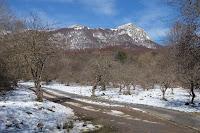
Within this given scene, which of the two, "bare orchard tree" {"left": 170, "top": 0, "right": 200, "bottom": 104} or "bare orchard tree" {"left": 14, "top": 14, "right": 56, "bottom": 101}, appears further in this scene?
"bare orchard tree" {"left": 14, "top": 14, "right": 56, "bottom": 101}

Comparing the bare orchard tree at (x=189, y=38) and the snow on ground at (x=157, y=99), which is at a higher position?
the bare orchard tree at (x=189, y=38)

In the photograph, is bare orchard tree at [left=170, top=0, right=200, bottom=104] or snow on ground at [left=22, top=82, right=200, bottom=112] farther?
snow on ground at [left=22, top=82, right=200, bottom=112]

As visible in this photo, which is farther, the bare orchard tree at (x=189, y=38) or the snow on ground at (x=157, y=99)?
the snow on ground at (x=157, y=99)

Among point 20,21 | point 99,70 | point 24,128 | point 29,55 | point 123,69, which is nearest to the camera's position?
point 24,128

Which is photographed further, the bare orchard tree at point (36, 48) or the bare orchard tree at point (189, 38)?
the bare orchard tree at point (36, 48)

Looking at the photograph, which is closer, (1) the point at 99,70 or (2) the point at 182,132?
(2) the point at 182,132

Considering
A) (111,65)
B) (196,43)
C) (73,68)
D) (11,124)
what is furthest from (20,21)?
(73,68)

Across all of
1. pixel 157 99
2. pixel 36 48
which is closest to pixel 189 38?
pixel 36 48

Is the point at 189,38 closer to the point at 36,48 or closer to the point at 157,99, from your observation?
the point at 36,48

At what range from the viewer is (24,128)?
65.3 feet

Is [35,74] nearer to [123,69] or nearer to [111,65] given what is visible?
[111,65]

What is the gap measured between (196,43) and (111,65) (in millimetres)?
49938

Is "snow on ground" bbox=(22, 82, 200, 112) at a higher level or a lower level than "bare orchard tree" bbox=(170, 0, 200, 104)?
lower

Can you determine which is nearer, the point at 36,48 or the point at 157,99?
the point at 36,48
